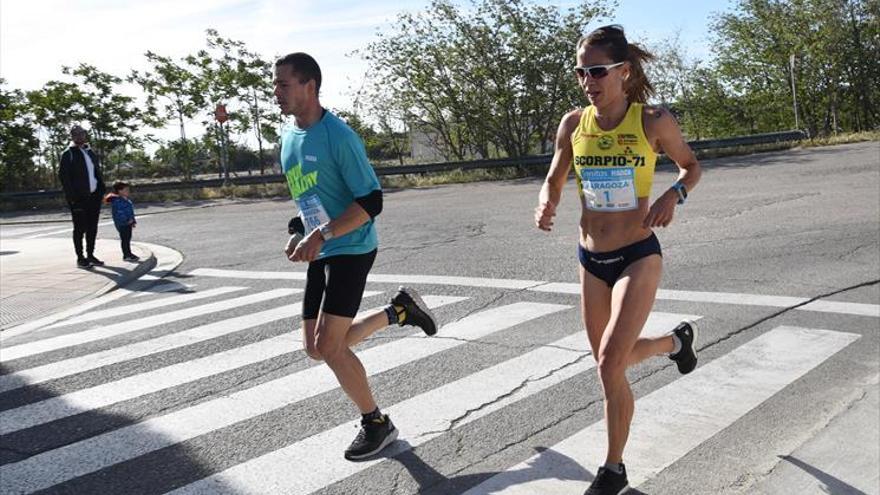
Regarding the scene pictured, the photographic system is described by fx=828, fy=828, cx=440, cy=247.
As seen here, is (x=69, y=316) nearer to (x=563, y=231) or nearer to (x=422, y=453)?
(x=422, y=453)

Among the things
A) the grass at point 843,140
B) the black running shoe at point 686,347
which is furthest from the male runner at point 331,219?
the grass at point 843,140

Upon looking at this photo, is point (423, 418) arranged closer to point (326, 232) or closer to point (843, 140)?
point (326, 232)

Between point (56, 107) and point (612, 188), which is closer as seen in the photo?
point (612, 188)

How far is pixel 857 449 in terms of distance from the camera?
4.07 meters

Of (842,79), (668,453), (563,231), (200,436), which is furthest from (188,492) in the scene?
(842,79)

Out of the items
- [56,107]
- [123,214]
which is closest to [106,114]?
[56,107]

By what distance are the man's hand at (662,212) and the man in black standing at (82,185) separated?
1006 centimetres

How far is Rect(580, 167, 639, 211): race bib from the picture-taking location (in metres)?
3.75

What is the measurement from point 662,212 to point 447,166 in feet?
78.8

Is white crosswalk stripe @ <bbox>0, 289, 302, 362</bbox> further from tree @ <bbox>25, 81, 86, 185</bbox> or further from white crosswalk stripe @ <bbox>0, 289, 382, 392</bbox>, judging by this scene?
tree @ <bbox>25, 81, 86, 185</bbox>

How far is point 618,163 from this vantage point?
3738 millimetres

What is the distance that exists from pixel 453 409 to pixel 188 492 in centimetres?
164

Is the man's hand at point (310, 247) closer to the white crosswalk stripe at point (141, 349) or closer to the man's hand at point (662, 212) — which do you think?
the man's hand at point (662, 212)

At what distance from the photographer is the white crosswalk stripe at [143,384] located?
5.23 m
